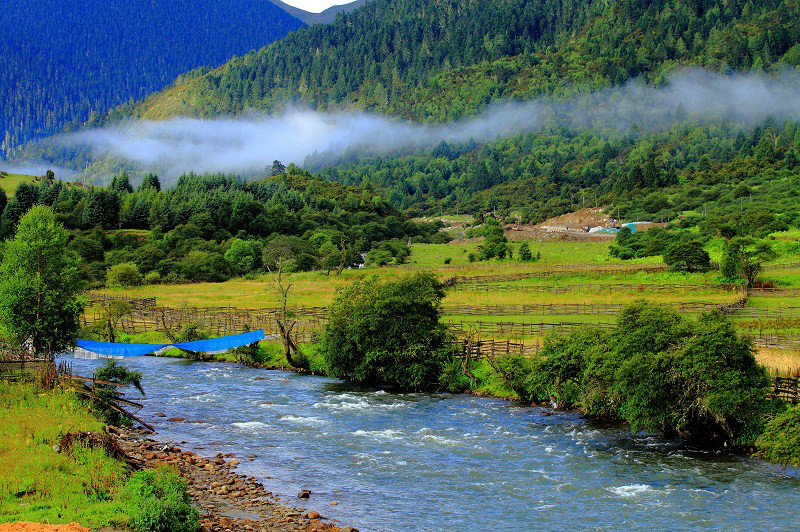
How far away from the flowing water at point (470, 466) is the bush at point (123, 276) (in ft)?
206

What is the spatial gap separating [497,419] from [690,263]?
5769 centimetres

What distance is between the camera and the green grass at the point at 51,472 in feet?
70.7

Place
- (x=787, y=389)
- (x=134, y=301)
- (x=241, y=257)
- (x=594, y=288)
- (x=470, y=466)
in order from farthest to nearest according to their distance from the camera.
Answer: (x=241, y=257)
(x=134, y=301)
(x=594, y=288)
(x=787, y=389)
(x=470, y=466)

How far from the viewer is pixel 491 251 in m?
Result: 128

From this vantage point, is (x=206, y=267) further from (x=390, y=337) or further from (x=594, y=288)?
Result: (x=390, y=337)

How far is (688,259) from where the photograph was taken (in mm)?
89812

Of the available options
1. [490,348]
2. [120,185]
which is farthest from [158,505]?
[120,185]

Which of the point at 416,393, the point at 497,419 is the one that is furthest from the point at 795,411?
the point at 416,393

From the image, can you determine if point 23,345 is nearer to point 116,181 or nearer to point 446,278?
point 446,278

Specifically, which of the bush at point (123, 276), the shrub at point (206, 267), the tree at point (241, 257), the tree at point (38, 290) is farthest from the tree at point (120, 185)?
the tree at point (38, 290)

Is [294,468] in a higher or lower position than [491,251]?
lower

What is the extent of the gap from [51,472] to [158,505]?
15.9ft

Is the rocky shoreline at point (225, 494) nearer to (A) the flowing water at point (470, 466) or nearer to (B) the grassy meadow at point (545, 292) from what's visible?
(A) the flowing water at point (470, 466)

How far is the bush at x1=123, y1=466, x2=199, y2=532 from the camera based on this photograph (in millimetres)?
21281
